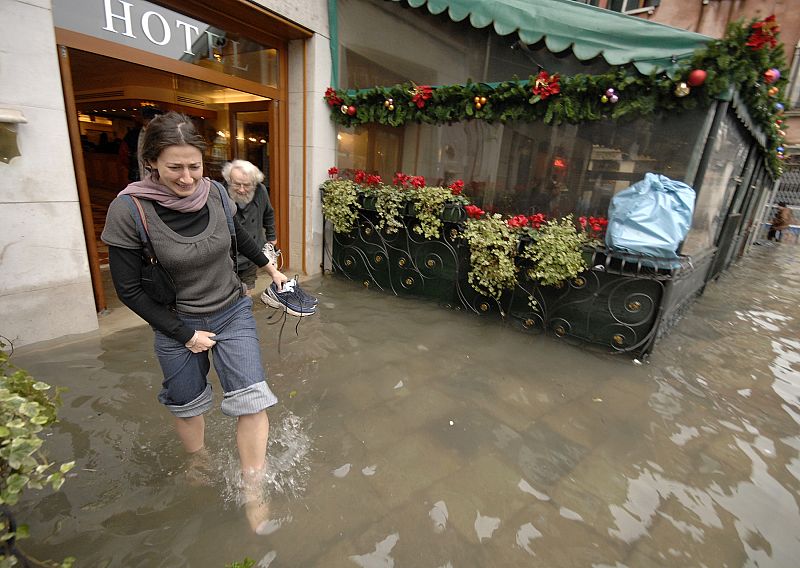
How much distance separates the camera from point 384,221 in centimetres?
525

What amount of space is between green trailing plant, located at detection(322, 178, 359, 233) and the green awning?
7.84 feet

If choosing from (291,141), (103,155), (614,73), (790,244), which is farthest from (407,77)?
(790,244)

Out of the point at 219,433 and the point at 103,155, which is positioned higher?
the point at 103,155

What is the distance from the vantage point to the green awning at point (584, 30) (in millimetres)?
3592

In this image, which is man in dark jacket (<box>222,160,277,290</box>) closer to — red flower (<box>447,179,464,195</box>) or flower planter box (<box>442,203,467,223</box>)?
flower planter box (<box>442,203,467,223</box>)

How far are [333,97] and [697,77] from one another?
4240mm

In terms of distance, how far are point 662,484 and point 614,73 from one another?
3.52m

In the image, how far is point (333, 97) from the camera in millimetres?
5688

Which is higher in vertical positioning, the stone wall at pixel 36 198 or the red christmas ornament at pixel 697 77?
the red christmas ornament at pixel 697 77

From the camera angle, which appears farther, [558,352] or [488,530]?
[558,352]

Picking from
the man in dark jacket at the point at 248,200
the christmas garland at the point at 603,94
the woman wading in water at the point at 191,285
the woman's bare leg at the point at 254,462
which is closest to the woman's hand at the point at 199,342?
the woman wading in water at the point at 191,285

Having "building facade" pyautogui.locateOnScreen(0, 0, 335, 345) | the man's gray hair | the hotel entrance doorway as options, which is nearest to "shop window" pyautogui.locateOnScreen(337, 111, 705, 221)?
"building facade" pyautogui.locateOnScreen(0, 0, 335, 345)

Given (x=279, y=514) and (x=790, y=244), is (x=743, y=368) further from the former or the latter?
(x=790, y=244)

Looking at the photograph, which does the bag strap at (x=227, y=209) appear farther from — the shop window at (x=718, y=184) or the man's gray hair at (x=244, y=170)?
the shop window at (x=718, y=184)
